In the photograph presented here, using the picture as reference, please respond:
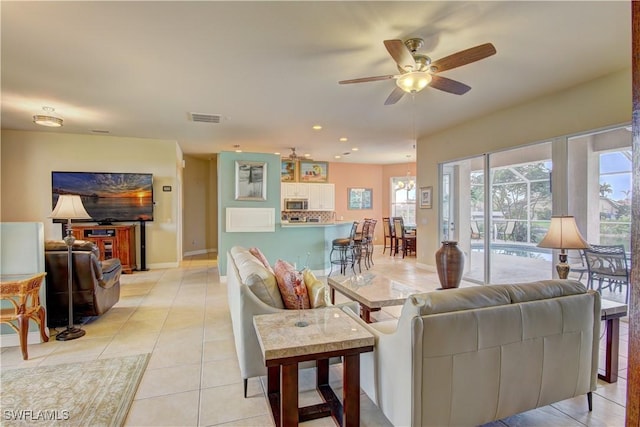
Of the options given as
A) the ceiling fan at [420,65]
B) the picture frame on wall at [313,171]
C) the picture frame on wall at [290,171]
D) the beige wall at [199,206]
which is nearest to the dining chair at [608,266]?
the ceiling fan at [420,65]

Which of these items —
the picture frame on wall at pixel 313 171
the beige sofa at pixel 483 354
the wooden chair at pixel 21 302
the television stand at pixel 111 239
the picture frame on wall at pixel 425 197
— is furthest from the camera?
the picture frame on wall at pixel 313 171

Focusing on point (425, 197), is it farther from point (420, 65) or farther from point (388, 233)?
point (420, 65)

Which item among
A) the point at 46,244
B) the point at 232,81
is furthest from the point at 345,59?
the point at 46,244

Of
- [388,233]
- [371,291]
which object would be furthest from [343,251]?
[388,233]

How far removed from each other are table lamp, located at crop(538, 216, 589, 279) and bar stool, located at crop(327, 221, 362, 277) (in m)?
3.75

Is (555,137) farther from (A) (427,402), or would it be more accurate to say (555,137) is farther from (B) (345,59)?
(A) (427,402)

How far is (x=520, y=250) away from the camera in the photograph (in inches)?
194

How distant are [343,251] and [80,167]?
541cm

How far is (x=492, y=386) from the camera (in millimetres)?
1692

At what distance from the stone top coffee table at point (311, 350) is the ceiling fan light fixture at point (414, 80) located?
2.15 metres

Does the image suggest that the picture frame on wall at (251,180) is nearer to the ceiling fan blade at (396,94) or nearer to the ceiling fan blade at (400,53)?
the ceiling fan blade at (396,94)

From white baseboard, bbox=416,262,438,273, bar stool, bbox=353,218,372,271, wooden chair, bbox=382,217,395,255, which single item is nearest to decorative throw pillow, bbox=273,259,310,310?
bar stool, bbox=353,218,372,271

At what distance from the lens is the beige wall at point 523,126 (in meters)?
3.62

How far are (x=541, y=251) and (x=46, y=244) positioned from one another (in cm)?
622
